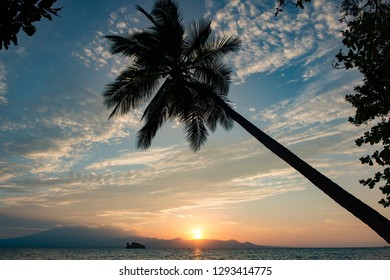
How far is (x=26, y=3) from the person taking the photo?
3131 mm

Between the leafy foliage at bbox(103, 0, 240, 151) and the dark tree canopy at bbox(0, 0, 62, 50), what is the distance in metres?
8.46

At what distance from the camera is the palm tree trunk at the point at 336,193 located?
17.8 ft

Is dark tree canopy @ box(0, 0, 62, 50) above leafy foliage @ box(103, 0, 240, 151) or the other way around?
the other way around

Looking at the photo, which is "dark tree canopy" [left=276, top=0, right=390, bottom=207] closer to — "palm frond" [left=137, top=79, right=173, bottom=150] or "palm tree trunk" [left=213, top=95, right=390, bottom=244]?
"palm tree trunk" [left=213, top=95, right=390, bottom=244]

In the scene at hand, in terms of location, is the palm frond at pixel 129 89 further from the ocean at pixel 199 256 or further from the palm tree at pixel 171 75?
the ocean at pixel 199 256

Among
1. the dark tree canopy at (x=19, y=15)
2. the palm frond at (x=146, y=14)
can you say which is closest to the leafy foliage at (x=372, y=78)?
the dark tree canopy at (x=19, y=15)

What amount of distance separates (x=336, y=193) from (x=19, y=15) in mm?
5661

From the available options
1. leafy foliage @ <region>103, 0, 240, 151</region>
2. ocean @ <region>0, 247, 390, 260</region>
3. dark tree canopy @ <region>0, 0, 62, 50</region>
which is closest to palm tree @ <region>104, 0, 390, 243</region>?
leafy foliage @ <region>103, 0, 240, 151</region>

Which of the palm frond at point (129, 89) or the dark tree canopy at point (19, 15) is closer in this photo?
the dark tree canopy at point (19, 15)

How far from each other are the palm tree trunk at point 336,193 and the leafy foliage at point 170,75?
445 centimetres

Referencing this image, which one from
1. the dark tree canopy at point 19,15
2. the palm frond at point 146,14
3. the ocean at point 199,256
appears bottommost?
the ocean at point 199,256

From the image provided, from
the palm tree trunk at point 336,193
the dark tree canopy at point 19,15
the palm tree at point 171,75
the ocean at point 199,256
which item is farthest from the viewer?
the ocean at point 199,256

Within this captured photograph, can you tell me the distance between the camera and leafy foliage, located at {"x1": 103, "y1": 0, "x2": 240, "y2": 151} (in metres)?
12.0
